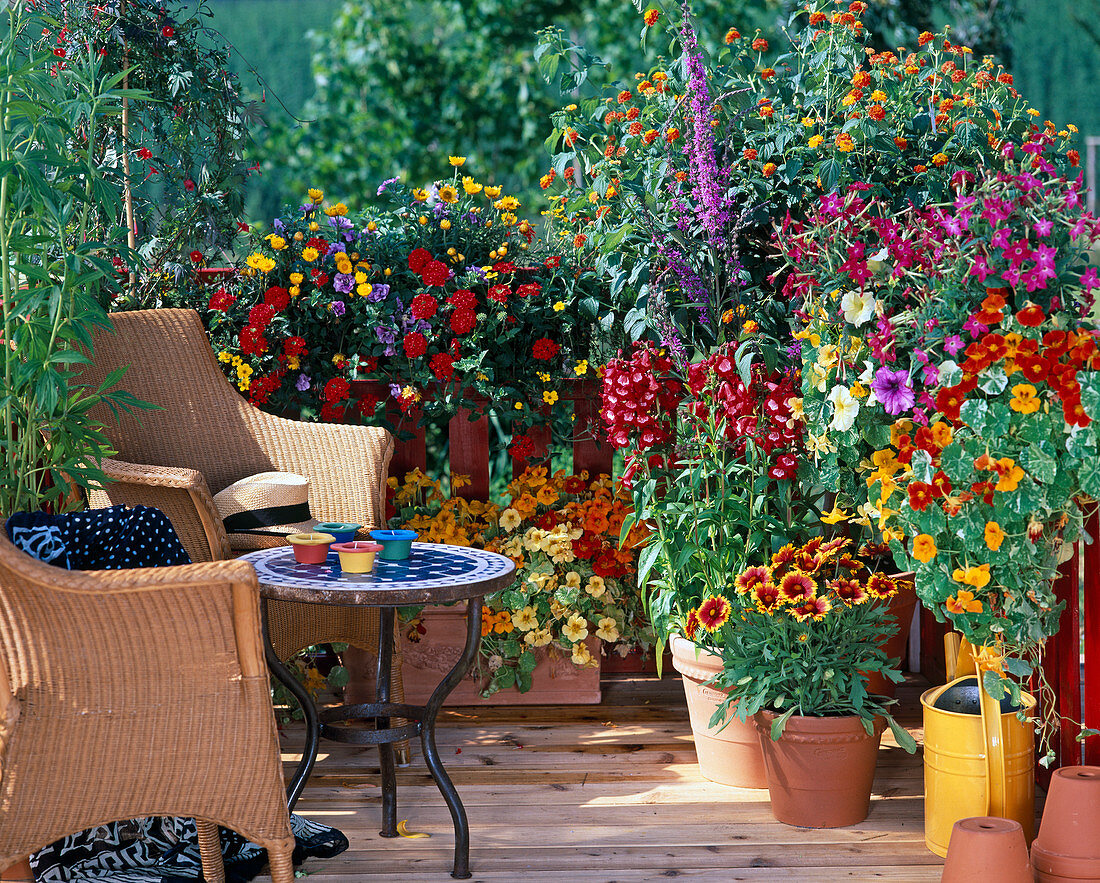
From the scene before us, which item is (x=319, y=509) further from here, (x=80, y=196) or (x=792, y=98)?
(x=792, y=98)

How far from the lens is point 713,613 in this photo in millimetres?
2367

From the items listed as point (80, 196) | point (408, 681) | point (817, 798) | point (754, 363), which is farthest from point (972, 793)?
point (80, 196)

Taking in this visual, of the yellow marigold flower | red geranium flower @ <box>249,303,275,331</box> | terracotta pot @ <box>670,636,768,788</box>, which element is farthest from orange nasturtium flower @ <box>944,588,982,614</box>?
red geranium flower @ <box>249,303,275,331</box>

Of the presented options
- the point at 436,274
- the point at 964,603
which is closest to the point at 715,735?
the point at 964,603

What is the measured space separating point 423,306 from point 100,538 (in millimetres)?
1225

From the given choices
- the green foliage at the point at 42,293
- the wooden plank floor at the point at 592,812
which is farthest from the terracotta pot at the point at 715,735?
the green foliage at the point at 42,293

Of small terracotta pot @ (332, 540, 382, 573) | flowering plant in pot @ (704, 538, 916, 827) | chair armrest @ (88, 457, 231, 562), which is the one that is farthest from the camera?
chair armrest @ (88, 457, 231, 562)

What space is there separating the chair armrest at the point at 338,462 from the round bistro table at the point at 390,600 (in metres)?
0.44

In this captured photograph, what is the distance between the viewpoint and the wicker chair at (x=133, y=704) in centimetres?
168

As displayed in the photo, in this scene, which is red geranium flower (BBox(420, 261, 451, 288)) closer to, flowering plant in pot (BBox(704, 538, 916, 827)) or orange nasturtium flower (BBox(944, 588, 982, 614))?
flowering plant in pot (BBox(704, 538, 916, 827))

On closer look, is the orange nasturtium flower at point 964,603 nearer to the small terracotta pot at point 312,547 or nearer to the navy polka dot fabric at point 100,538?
the small terracotta pot at point 312,547

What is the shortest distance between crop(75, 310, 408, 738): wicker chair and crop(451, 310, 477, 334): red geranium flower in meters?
0.36

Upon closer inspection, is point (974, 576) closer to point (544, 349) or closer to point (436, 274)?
point (544, 349)

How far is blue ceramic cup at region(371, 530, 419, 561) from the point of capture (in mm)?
2213
